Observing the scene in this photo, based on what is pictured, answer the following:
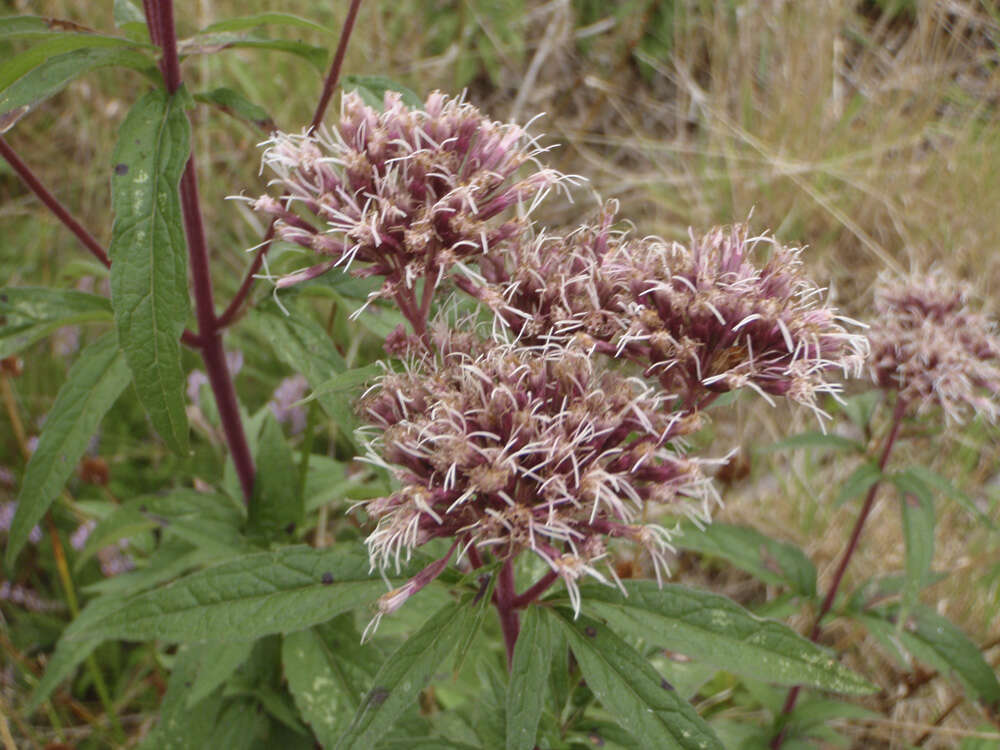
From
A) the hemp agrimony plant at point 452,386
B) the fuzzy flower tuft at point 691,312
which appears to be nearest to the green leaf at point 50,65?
the hemp agrimony plant at point 452,386

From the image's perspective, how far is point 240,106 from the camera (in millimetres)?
1975

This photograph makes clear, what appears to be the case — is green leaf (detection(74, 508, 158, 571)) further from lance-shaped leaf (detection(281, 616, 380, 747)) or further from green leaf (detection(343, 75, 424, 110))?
green leaf (detection(343, 75, 424, 110))

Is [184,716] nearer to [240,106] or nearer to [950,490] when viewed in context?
[240,106]

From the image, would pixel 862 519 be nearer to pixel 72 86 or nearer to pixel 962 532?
pixel 962 532

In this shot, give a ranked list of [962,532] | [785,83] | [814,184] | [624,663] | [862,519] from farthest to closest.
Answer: [785,83] < [814,184] < [962,532] < [862,519] < [624,663]

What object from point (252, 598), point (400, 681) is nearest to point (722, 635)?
point (400, 681)

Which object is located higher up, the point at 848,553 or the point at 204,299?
the point at 204,299

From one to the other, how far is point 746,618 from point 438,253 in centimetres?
86

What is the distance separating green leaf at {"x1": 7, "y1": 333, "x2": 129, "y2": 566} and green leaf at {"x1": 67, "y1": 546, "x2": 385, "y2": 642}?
48cm

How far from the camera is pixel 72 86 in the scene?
5.44m

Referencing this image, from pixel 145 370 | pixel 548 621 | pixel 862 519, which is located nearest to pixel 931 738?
pixel 862 519

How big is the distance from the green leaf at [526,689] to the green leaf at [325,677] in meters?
0.70

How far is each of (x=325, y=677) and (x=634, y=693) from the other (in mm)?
920

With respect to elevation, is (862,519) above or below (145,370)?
below
